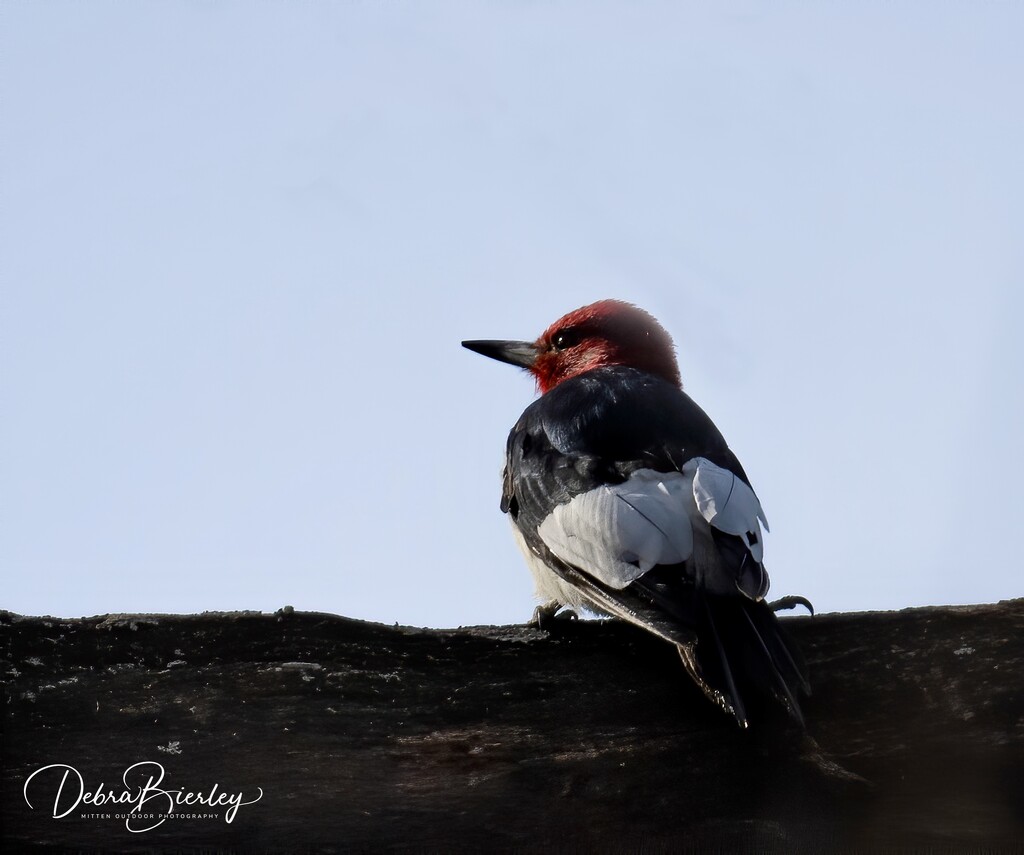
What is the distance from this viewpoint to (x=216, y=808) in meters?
2.22

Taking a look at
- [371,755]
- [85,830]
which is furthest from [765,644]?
[85,830]

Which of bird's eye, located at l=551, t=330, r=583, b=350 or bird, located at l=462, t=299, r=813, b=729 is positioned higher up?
bird's eye, located at l=551, t=330, r=583, b=350

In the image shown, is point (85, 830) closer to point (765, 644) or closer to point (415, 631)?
point (415, 631)

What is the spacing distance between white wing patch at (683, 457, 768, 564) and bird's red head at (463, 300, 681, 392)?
1624mm

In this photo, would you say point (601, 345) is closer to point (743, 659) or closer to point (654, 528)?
point (654, 528)

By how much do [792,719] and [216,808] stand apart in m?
1.09

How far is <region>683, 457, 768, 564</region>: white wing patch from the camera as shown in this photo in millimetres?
2969

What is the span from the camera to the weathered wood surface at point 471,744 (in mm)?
2248
